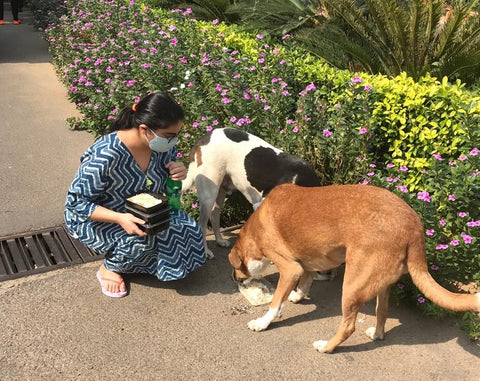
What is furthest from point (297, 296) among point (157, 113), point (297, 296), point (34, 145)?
point (34, 145)

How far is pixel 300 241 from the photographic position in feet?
10.9

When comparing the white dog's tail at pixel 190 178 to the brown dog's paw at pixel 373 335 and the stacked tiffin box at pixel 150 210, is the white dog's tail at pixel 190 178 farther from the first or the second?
the brown dog's paw at pixel 373 335

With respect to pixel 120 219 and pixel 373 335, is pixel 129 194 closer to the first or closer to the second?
pixel 120 219

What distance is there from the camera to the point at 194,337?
11.4 feet

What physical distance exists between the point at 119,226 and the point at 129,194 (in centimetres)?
26

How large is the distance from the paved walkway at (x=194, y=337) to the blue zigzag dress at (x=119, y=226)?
0.23 metres

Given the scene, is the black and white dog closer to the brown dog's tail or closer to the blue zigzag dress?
the blue zigzag dress

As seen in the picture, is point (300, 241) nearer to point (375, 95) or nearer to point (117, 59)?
point (375, 95)

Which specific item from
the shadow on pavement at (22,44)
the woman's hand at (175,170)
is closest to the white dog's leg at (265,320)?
the woman's hand at (175,170)

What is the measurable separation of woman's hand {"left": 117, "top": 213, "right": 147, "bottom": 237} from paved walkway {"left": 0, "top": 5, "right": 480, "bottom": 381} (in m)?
0.61

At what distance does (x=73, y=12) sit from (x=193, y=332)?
27.5ft

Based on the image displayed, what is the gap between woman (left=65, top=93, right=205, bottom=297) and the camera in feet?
11.7

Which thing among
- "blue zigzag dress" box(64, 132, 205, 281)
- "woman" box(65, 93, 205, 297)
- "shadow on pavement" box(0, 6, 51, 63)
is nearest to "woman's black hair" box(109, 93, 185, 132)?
"woman" box(65, 93, 205, 297)

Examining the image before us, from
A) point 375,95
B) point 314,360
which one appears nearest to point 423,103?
point 375,95
